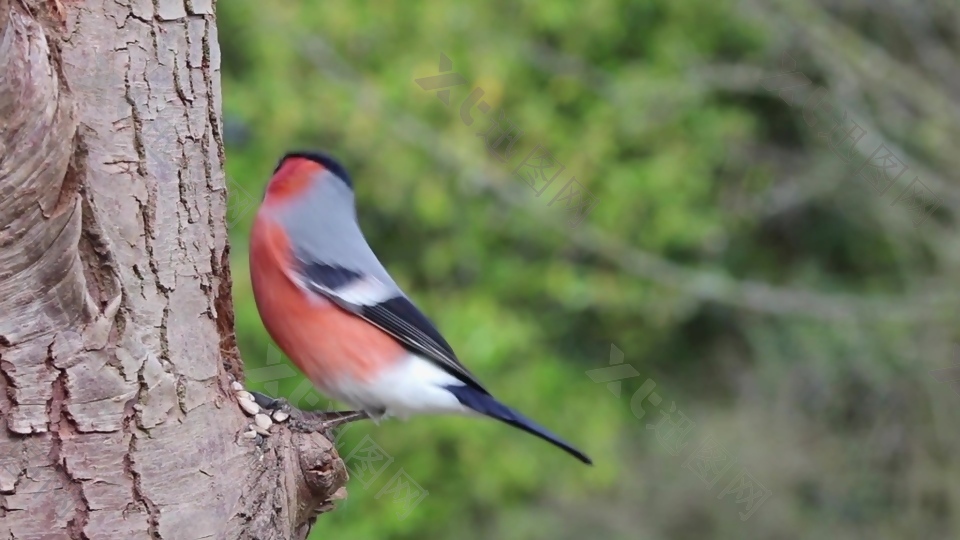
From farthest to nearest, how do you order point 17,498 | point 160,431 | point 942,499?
1. point 942,499
2. point 160,431
3. point 17,498

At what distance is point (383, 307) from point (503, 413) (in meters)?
0.34

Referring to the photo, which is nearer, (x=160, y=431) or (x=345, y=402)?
(x=160, y=431)

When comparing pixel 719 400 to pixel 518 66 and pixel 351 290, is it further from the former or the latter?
pixel 351 290

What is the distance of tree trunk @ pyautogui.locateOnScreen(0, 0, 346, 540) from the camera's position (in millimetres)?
1145

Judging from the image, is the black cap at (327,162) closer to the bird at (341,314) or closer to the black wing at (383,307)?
the bird at (341,314)

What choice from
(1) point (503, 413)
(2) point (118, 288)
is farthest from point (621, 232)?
(2) point (118, 288)

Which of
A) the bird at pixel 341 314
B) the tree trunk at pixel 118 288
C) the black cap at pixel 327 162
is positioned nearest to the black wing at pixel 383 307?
the bird at pixel 341 314

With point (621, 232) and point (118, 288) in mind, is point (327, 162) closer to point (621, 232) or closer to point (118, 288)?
point (118, 288)

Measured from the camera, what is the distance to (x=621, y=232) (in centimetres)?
471

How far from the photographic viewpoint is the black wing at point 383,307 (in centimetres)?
194

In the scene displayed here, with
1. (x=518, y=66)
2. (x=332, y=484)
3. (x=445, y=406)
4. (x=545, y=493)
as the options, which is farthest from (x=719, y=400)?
(x=332, y=484)

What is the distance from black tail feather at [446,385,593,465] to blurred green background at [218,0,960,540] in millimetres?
1421

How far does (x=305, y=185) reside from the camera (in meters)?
2.04

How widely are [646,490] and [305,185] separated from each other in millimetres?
2911
